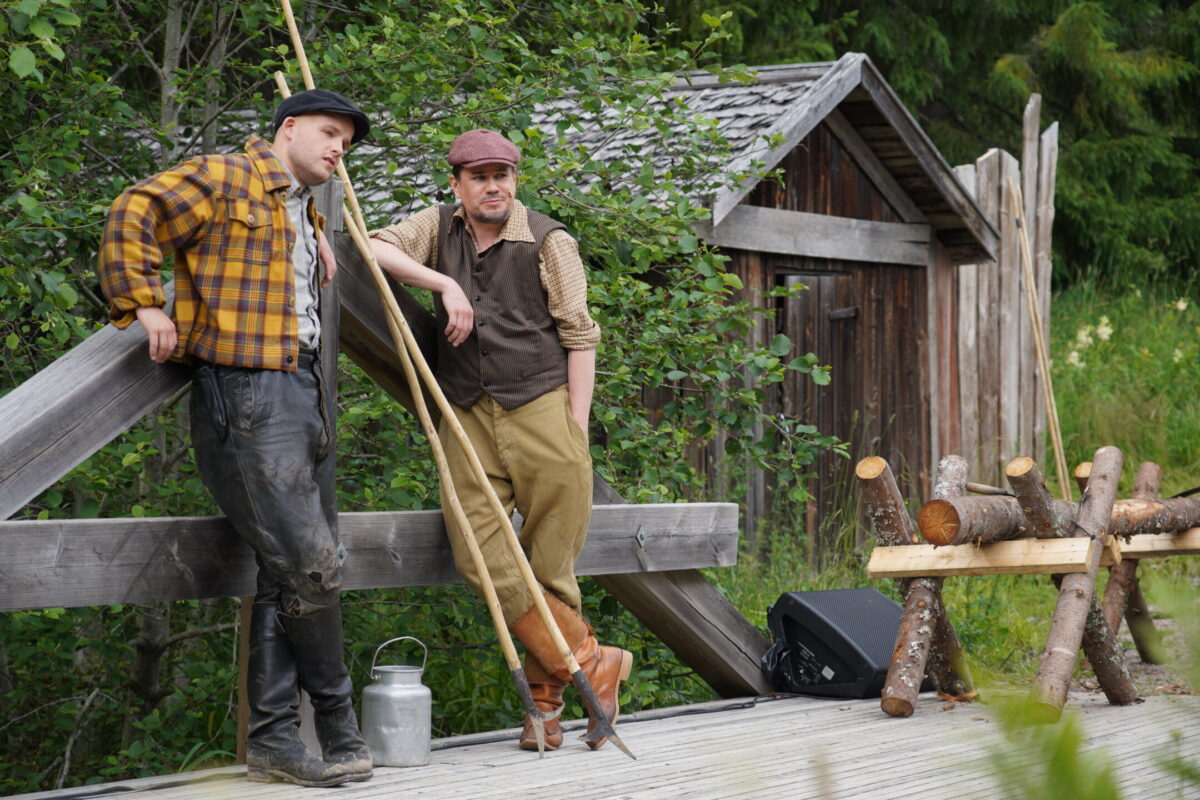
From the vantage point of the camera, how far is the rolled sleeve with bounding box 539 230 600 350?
155 inches

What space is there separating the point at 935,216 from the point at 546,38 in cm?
528

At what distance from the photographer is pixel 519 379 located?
155 inches

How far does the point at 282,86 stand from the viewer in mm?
3863

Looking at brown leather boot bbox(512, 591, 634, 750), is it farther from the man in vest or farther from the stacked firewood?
the stacked firewood

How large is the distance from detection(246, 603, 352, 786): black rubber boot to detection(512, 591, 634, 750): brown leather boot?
0.70 m

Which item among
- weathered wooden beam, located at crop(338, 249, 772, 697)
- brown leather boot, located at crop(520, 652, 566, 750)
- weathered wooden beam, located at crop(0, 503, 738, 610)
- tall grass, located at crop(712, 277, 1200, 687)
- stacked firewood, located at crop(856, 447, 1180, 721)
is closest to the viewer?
weathered wooden beam, located at crop(0, 503, 738, 610)

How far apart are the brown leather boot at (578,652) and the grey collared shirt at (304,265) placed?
3.31ft

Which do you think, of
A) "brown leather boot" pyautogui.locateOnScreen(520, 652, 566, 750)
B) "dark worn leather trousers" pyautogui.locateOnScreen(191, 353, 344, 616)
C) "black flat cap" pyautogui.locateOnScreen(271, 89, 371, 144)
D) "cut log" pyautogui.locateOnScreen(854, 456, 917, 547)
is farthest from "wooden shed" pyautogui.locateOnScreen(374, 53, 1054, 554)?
"dark worn leather trousers" pyautogui.locateOnScreen(191, 353, 344, 616)

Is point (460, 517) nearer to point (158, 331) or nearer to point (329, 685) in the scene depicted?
point (329, 685)

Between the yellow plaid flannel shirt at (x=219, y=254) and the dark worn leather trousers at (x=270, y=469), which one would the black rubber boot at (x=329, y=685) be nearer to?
the dark worn leather trousers at (x=270, y=469)

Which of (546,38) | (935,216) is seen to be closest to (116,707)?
(546,38)

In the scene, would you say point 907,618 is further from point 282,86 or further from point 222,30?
point 222,30

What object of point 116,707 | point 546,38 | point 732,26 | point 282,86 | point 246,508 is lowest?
point 116,707

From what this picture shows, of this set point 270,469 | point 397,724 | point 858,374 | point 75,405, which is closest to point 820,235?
point 858,374
